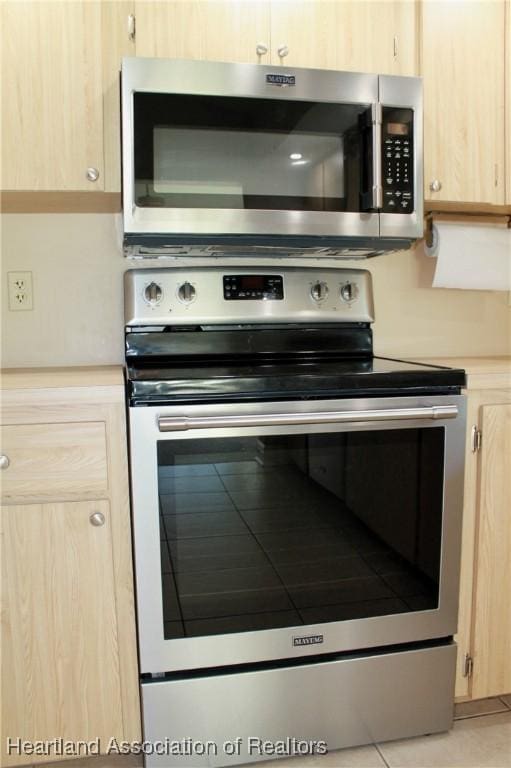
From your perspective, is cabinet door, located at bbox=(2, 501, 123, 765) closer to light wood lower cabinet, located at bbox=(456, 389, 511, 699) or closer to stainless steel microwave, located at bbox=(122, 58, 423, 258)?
stainless steel microwave, located at bbox=(122, 58, 423, 258)

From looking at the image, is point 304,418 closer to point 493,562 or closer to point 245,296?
point 245,296

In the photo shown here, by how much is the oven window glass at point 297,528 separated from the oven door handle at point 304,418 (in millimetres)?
39

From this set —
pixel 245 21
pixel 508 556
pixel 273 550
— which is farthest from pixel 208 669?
pixel 245 21

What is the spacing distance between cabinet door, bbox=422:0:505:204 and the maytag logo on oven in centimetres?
111

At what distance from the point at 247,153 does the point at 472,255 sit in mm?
807

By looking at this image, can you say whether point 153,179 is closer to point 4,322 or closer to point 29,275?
point 29,275

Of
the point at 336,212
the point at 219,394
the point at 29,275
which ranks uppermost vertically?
the point at 336,212

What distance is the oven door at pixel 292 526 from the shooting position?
1.21 m

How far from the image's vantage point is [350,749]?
1384 mm

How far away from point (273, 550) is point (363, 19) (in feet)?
4.20

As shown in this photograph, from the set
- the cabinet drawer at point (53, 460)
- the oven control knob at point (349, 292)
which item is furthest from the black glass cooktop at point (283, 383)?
the oven control knob at point (349, 292)

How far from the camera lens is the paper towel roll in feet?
5.88

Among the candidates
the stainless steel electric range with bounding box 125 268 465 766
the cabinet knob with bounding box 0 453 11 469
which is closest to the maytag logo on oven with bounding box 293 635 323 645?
the stainless steel electric range with bounding box 125 268 465 766

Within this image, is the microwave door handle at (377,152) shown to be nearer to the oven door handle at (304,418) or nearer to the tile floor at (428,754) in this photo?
the oven door handle at (304,418)
